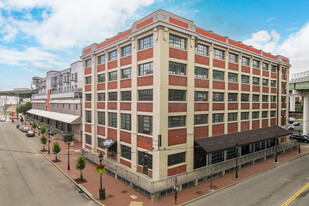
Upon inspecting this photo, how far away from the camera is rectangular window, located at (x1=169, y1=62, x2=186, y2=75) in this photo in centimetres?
2060

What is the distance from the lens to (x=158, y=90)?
64.0 feet

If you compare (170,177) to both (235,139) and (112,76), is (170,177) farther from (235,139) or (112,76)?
(112,76)

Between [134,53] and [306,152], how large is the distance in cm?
3559

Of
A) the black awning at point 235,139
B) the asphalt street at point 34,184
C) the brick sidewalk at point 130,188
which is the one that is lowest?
the asphalt street at point 34,184

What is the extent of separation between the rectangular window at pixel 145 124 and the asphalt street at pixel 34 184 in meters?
8.40

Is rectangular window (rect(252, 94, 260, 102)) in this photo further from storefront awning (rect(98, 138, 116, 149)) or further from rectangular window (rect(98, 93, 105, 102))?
rectangular window (rect(98, 93, 105, 102))

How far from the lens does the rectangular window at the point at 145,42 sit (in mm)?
21109

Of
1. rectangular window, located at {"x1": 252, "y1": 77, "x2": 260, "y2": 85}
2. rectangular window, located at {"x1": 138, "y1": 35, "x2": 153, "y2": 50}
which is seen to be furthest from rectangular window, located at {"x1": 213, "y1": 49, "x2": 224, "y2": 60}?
rectangular window, located at {"x1": 138, "y1": 35, "x2": 153, "y2": 50}

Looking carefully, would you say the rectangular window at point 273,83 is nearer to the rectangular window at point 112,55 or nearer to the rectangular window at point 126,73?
the rectangular window at point 126,73

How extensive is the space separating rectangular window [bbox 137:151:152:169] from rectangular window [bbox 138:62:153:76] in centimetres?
880

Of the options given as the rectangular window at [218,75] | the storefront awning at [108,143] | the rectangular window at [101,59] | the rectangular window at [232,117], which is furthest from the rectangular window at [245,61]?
the storefront awning at [108,143]

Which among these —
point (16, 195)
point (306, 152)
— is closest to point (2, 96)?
point (16, 195)

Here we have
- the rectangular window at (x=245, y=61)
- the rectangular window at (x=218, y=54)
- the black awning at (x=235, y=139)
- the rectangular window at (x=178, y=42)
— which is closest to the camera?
the rectangular window at (x=178, y=42)

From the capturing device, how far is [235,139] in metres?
26.7
